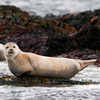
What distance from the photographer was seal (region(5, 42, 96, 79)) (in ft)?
41.6

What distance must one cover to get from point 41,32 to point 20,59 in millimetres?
28171

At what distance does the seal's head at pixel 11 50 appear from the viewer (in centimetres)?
→ 1252

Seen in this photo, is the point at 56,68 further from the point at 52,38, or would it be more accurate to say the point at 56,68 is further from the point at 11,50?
the point at 52,38

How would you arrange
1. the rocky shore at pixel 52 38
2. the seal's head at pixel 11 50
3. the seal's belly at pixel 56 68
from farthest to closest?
the rocky shore at pixel 52 38
the seal's belly at pixel 56 68
the seal's head at pixel 11 50

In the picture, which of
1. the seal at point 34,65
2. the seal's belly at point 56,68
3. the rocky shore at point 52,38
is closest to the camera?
the seal at point 34,65

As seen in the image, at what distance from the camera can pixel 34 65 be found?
12914 millimetres

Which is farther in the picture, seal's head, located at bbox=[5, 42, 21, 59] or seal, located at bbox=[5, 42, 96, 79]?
seal, located at bbox=[5, 42, 96, 79]

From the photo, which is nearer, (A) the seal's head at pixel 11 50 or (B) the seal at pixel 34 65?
(A) the seal's head at pixel 11 50

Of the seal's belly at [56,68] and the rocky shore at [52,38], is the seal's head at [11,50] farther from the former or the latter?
A: the rocky shore at [52,38]

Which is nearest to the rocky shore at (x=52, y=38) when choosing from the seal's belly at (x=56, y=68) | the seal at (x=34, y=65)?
the seal's belly at (x=56, y=68)

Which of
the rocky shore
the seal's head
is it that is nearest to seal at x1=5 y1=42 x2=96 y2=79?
the seal's head

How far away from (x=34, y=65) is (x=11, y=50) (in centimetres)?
110

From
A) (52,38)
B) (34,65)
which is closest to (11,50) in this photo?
(34,65)

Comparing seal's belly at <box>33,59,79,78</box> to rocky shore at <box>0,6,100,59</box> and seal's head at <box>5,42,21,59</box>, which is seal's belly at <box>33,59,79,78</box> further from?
rocky shore at <box>0,6,100,59</box>
